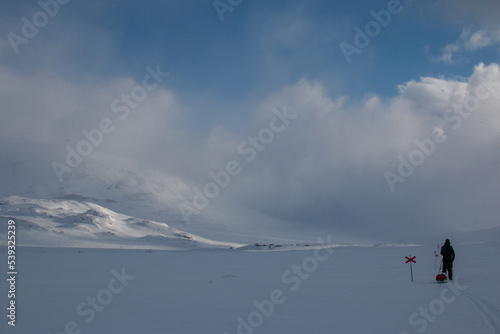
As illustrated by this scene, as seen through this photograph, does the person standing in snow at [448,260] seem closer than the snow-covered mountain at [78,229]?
Yes

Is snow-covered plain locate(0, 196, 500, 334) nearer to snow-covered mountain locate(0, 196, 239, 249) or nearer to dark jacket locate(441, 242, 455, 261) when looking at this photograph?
dark jacket locate(441, 242, 455, 261)

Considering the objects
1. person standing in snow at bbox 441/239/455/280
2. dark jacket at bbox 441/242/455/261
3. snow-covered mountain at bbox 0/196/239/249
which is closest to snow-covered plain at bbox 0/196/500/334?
person standing in snow at bbox 441/239/455/280

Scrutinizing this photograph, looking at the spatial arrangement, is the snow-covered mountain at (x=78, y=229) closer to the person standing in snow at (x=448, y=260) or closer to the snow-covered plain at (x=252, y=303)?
the snow-covered plain at (x=252, y=303)

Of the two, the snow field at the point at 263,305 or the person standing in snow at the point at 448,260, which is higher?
the person standing in snow at the point at 448,260

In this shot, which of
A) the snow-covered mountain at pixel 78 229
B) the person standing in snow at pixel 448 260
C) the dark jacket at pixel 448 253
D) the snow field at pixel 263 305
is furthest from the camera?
the snow-covered mountain at pixel 78 229

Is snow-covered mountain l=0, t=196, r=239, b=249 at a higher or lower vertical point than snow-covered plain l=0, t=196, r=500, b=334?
higher

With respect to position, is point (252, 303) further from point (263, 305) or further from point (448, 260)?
point (448, 260)

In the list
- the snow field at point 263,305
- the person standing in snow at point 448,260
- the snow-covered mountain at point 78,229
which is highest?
the snow-covered mountain at point 78,229

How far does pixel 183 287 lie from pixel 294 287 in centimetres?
425

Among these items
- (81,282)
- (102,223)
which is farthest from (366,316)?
(102,223)

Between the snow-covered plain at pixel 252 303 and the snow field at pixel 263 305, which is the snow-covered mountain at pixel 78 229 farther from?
the snow field at pixel 263 305

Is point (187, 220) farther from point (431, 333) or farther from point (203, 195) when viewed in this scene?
point (431, 333)

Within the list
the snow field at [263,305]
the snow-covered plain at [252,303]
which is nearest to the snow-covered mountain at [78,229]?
the snow-covered plain at [252,303]

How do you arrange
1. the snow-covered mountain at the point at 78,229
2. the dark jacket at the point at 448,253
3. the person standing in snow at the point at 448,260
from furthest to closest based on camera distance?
1. the snow-covered mountain at the point at 78,229
2. the dark jacket at the point at 448,253
3. the person standing in snow at the point at 448,260
